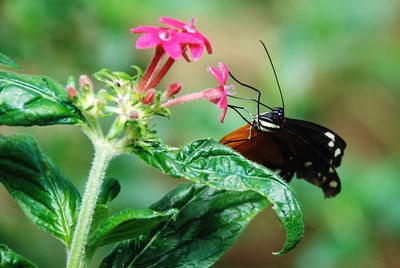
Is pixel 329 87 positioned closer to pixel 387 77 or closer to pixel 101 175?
pixel 387 77

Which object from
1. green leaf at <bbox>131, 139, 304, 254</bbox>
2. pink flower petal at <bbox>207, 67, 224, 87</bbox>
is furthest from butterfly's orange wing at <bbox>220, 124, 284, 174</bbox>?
green leaf at <bbox>131, 139, 304, 254</bbox>

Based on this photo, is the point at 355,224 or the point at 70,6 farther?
the point at 355,224

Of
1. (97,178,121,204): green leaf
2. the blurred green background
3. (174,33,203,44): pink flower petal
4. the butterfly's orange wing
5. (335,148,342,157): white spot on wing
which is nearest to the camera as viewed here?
(174,33,203,44): pink flower petal

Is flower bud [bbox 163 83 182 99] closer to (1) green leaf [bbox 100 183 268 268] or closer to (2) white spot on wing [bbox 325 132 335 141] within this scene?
(1) green leaf [bbox 100 183 268 268]

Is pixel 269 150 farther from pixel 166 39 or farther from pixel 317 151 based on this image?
pixel 166 39

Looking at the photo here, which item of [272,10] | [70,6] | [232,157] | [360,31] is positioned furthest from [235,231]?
[272,10]
